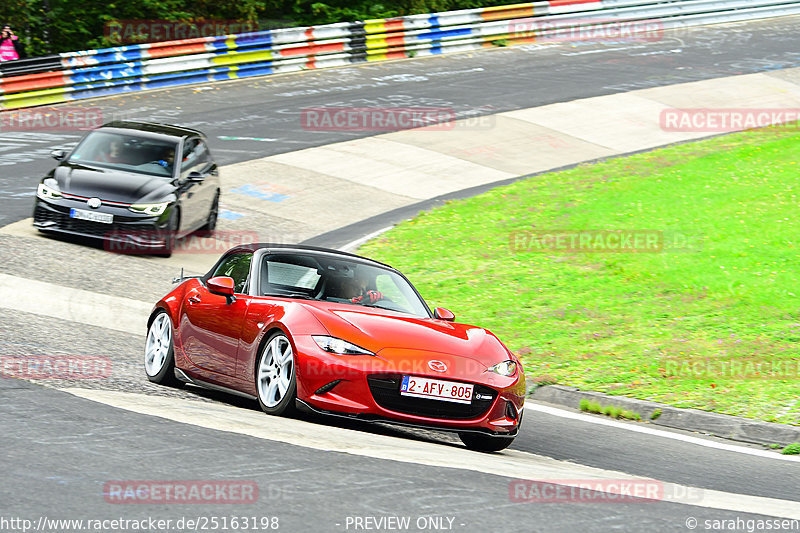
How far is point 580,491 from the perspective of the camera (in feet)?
19.3

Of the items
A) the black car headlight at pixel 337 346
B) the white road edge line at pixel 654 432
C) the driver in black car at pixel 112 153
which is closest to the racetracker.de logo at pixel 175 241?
the driver in black car at pixel 112 153

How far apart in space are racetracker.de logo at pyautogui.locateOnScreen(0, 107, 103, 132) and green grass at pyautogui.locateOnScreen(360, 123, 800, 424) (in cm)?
954

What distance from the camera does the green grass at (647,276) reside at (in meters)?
10.5

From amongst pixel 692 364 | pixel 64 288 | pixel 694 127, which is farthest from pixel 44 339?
pixel 694 127

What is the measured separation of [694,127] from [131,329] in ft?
61.9

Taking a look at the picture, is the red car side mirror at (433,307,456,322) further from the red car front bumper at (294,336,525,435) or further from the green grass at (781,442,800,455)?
the green grass at (781,442,800,455)

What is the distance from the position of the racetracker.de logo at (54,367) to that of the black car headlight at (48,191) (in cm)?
597

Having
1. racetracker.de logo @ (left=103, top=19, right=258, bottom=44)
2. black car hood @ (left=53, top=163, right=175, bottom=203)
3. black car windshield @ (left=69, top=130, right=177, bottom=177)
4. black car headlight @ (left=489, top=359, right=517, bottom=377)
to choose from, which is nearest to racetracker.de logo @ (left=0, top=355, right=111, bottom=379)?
black car headlight @ (left=489, top=359, right=517, bottom=377)

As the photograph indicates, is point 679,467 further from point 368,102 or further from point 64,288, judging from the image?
point 368,102

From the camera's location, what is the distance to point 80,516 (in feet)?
16.0

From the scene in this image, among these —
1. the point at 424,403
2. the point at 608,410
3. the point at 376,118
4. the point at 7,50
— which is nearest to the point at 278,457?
the point at 424,403

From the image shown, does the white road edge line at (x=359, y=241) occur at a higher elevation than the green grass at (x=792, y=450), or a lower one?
lower

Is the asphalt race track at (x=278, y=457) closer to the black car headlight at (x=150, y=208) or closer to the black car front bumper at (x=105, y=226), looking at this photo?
the black car front bumper at (x=105, y=226)

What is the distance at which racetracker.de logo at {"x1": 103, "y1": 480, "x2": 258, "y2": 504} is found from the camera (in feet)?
17.1
